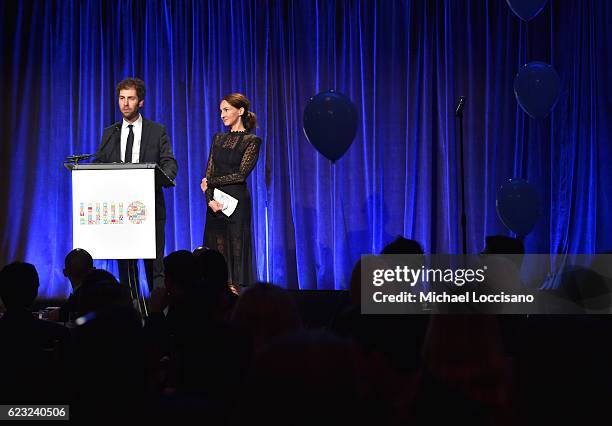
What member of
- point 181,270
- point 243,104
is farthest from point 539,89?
point 181,270

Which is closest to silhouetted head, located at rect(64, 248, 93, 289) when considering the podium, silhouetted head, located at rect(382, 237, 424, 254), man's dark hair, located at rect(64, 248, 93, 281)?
man's dark hair, located at rect(64, 248, 93, 281)

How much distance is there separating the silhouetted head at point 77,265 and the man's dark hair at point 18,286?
1.10 meters

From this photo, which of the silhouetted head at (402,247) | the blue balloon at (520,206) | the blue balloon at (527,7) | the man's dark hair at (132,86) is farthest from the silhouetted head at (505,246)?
the man's dark hair at (132,86)

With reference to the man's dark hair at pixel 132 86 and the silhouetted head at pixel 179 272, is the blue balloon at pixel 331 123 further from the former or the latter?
the silhouetted head at pixel 179 272

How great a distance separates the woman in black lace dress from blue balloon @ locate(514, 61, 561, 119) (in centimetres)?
207

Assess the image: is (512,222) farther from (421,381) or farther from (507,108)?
(421,381)

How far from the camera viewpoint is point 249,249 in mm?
5227

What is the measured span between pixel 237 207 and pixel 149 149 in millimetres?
770

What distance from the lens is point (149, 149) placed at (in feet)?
16.6

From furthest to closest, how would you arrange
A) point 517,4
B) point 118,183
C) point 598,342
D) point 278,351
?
point 517,4
point 118,183
point 598,342
point 278,351

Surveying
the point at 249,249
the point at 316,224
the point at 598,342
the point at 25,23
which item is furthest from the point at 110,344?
the point at 25,23

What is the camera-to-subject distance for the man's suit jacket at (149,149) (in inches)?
199

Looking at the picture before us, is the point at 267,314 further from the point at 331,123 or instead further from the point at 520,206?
the point at 520,206

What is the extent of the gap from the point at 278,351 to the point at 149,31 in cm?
654
